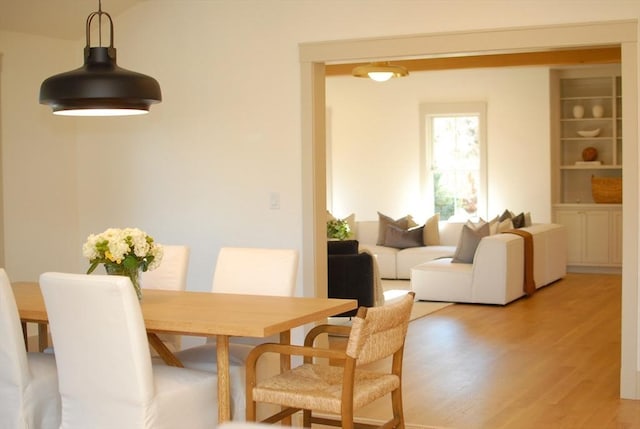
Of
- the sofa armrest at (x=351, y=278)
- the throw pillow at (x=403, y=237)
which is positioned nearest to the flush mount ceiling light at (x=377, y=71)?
the throw pillow at (x=403, y=237)

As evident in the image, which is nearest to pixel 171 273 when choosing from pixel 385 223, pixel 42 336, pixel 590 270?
pixel 42 336

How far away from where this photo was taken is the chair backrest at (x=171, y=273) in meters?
5.06

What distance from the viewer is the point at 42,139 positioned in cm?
673

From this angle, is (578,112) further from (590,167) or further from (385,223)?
(385,223)

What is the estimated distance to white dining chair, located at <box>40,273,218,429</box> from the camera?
137 inches

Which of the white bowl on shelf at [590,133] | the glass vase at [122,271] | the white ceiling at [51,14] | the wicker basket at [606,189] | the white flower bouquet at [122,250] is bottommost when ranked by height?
the glass vase at [122,271]

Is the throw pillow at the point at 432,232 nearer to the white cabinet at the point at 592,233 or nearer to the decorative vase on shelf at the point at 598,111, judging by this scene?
the white cabinet at the point at 592,233

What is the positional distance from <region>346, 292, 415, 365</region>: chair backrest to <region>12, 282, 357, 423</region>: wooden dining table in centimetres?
33

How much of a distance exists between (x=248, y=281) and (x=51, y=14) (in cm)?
279

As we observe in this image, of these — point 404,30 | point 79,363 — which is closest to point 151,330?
point 79,363

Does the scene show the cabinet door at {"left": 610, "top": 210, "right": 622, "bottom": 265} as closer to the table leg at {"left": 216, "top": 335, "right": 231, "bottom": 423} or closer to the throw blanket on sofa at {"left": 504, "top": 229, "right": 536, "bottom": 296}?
the throw blanket on sofa at {"left": 504, "top": 229, "right": 536, "bottom": 296}

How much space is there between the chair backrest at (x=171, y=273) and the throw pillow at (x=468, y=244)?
4964 millimetres

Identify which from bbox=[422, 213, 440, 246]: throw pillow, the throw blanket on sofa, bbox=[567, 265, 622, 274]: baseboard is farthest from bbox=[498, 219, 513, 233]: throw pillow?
bbox=[567, 265, 622, 274]: baseboard

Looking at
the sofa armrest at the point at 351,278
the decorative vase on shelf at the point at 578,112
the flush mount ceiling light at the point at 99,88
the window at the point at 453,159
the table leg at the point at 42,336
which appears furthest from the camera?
the window at the point at 453,159
